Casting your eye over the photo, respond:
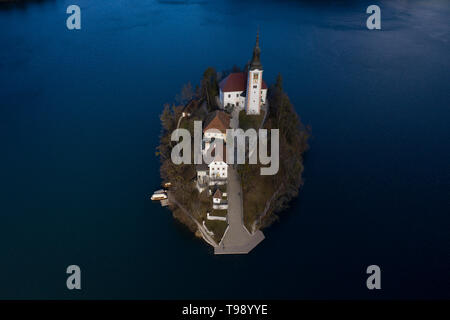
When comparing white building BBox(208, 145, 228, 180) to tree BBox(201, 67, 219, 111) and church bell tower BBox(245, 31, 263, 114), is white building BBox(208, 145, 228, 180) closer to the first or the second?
church bell tower BBox(245, 31, 263, 114)

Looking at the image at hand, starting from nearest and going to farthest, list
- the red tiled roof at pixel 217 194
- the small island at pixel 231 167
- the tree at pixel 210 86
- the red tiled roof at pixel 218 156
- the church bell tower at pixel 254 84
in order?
the small island at pixel 231 167
the red tiled roof at pixel 217 194
the red tiled roof at pixel 218 156
the church bell tower at pixel 254 84
the tree at pixel 210 86

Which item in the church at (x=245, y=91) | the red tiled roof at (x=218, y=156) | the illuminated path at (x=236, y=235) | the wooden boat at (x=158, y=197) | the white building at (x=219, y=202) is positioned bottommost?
the illuminated path at (x=236, y=235)

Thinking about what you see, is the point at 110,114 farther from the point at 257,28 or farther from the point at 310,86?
the point at 257,28

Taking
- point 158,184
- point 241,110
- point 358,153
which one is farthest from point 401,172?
point 158,184

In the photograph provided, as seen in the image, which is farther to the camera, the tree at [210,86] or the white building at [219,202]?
the tree at [210,86]

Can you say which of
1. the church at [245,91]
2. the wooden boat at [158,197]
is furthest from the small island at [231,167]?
the wooden boat at [158,197]

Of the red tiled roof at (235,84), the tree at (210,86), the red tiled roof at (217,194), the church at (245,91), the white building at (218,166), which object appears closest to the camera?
the red tiled roof at (217,194)

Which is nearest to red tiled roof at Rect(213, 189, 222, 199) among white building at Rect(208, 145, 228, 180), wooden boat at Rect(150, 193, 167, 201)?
white building at Rect(208, 145, 228, 180)

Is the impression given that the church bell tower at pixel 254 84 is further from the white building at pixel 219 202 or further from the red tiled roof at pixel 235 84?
the white building at pixel 219 202
